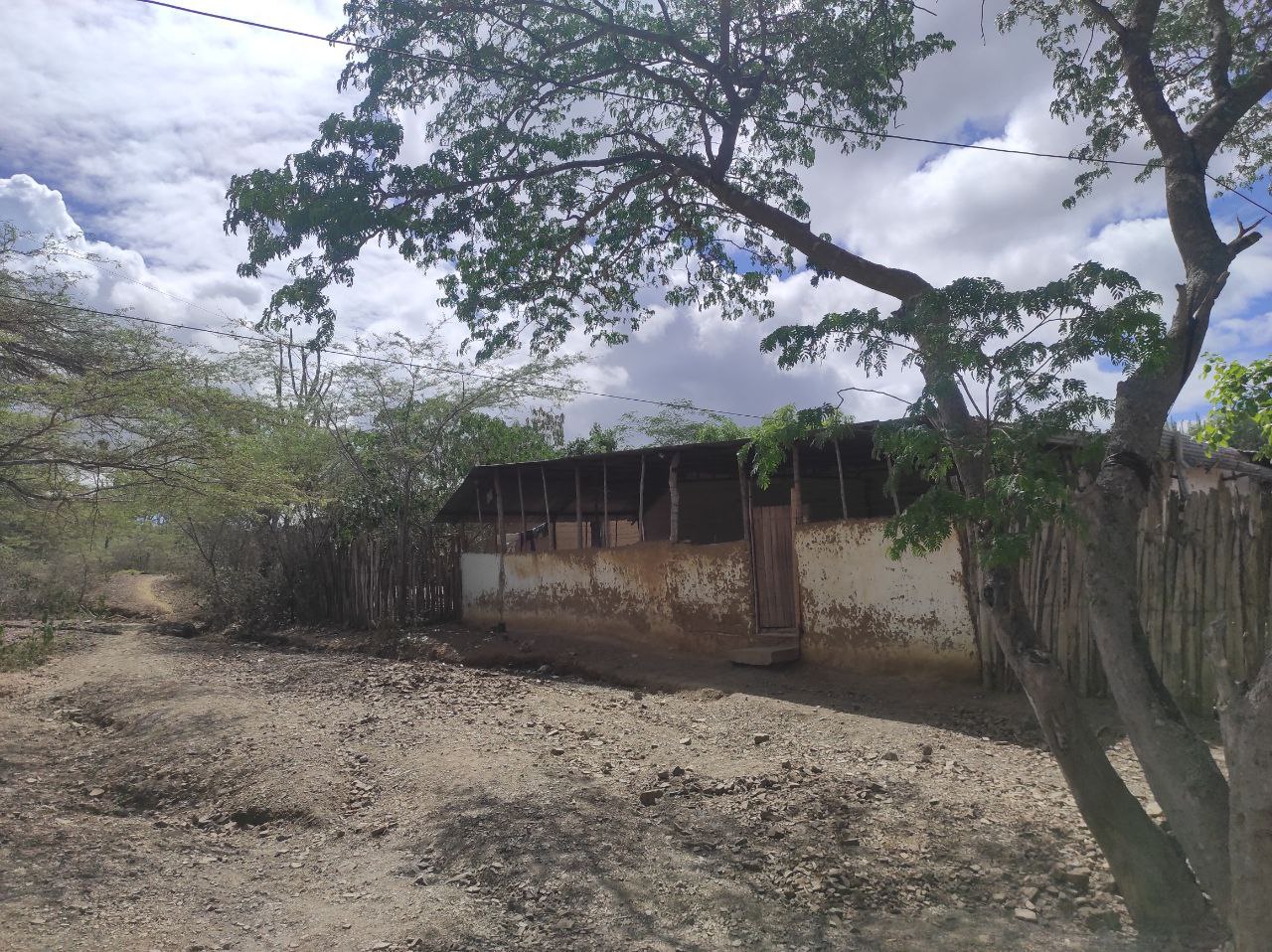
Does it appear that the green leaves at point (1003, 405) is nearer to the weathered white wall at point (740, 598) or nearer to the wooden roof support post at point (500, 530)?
the weathered white wall at point (740, 598)

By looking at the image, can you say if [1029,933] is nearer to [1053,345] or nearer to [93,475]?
[1053,345]

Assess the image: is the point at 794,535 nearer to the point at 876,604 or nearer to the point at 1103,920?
the point at 876,604

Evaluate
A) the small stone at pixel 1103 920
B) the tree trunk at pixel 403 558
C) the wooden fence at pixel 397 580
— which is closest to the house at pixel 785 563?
the wooden fence at pixel 397 580

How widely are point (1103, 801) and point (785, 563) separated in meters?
6.92

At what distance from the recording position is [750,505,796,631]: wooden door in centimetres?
1081

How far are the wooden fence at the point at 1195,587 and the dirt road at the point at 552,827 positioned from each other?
1044 mm

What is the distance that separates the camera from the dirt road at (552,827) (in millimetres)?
4129

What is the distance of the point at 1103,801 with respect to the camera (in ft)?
12.8

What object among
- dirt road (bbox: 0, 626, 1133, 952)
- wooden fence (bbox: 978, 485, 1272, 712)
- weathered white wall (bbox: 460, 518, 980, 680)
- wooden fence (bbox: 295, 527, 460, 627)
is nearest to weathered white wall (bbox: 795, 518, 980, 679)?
weathered white wall (bbox: 460, 518, 980, 680)

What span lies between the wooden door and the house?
2 centimetres

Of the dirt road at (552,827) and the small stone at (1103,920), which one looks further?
the dirt road at (552,827)

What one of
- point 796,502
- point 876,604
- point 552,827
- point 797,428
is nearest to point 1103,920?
point 797,428

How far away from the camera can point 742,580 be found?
11.1 m

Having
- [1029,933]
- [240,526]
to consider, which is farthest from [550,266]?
[240,526]
